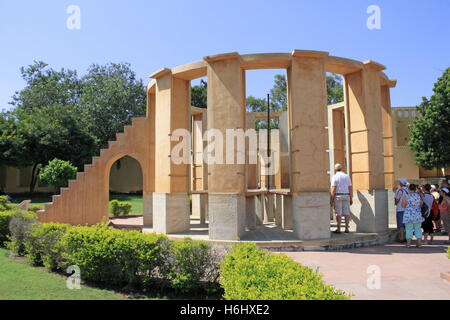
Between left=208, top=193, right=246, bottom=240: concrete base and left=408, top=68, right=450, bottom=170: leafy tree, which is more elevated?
left=408, top=68, right=450, bottom=170: leafy tree

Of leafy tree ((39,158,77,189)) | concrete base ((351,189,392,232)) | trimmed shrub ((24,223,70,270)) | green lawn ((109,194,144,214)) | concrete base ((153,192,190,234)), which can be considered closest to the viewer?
trimmed shrub ((24,223,70,270))

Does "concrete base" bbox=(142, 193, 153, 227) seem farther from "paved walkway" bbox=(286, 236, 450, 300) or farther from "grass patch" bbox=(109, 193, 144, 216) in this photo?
"grass patch" bbox=(109, 193, 144, 216)

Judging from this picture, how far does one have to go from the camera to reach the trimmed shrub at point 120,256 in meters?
6.09

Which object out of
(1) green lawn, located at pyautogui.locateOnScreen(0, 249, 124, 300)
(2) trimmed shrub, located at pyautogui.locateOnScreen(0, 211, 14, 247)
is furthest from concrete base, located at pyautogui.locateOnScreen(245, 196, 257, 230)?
(2) trimmed shrub, located at pyautogui.locateOnScreen(0, 211, 14, 247)

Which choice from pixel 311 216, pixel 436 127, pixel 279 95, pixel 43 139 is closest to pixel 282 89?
pixel 279 95

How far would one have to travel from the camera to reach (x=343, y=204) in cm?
952

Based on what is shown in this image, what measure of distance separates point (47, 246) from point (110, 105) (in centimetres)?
2825

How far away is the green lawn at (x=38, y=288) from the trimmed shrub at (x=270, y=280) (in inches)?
90.8

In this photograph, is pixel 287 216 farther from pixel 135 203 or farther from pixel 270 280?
pixel 135 203

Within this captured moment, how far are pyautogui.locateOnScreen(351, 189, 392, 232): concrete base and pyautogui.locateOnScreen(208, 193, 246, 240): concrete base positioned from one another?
147 inches

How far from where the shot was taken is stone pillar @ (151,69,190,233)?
10.3 m

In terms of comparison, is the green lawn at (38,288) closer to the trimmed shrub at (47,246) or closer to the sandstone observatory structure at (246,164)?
the trimmed shrub at (47,246)
